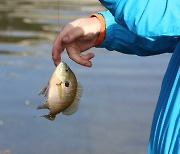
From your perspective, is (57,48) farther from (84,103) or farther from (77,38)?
(84,103)

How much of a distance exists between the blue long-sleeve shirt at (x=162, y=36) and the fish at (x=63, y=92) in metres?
0.60

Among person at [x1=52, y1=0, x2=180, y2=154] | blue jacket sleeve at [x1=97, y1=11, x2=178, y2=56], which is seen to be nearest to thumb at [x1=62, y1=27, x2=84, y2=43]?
person at [x1=52, y1=0, x2=180, y2=154]

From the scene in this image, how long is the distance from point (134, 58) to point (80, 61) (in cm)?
881

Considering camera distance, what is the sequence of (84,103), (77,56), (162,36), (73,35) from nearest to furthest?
(162,36)
(73,35)
(77,56)
(84,103)

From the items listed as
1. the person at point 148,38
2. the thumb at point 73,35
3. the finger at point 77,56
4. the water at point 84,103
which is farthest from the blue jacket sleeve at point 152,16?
the water at point 84,103

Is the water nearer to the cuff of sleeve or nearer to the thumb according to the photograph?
the cuff of sleeve

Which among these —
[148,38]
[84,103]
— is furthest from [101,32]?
[84,103]

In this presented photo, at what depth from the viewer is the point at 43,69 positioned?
35.3 feet

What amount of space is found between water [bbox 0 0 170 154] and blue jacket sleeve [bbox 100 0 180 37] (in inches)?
111

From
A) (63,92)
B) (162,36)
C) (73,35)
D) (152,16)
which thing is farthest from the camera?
(63,92)

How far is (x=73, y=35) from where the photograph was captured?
3.34 meters

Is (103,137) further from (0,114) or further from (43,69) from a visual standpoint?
(43,69)

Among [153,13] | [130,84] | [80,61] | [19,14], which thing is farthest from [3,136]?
[19,14]

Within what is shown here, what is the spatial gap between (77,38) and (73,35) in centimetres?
6
